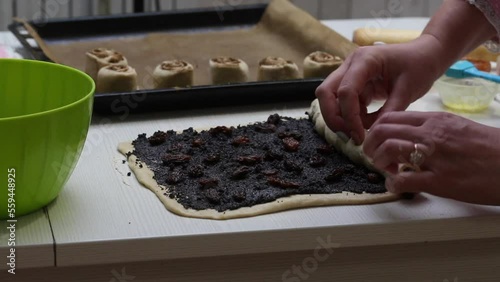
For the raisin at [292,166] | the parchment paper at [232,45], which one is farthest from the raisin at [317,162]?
the parchment paper at [232,45]

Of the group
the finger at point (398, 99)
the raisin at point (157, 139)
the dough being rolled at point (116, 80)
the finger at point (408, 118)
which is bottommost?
the dough being rolled at point (116, 80)

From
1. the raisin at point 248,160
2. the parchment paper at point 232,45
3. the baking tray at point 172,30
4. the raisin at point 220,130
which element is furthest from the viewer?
the parchment paper at point 232,45

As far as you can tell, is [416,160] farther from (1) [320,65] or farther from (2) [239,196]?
(1) [320,65]

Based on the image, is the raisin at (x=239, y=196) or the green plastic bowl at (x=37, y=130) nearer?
the green plastic bowl at (x=37, y=130)

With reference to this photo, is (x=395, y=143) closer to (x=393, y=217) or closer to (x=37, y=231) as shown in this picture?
(x=393, y=217)

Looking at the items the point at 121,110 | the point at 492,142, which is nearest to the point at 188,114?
the point at 121,110

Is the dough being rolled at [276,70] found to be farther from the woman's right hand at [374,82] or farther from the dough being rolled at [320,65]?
the woman's right hand at [374,82]

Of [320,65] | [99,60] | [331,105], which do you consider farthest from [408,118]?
[99,60]
